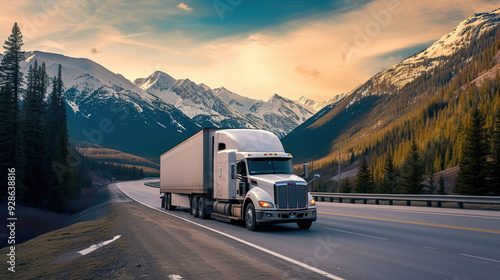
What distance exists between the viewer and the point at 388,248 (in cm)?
1098

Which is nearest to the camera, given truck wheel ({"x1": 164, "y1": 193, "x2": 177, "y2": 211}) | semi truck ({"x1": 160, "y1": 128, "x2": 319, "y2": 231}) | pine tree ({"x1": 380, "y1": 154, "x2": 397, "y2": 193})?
semi truck ({"x1": 160, "y1": 128, "x2": 319, "y2": 231})

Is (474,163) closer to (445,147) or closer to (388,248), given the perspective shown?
(388,248)

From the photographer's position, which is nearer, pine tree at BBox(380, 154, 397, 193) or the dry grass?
the dry grass

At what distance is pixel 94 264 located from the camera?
9.01 meters

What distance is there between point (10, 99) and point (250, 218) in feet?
138

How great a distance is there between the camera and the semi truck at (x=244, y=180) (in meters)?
14.4

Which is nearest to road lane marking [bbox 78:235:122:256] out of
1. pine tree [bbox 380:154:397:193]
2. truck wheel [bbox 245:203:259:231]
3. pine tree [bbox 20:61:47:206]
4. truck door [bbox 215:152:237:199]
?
truck wheel [bbox 245:203:259:231]

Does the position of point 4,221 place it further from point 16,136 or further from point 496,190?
point 496,190

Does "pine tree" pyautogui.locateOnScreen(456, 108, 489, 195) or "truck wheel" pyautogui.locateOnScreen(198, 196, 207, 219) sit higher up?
"pine tree" pyautogui.locateOnScreen(456, 108, 489, 195)

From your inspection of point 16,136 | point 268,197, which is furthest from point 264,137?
point 16,136

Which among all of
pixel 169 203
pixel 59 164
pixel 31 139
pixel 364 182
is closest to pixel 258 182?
pixel 169 203

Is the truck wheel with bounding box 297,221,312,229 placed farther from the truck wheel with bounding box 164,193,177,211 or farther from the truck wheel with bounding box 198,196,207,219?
the truck wheel with bounding box 164,193,177,211

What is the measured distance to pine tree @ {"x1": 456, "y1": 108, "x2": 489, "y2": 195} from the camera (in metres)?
52.3

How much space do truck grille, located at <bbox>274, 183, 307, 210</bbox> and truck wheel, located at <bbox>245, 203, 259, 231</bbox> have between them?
116 cm
